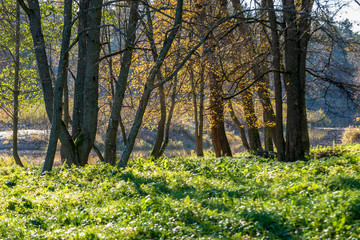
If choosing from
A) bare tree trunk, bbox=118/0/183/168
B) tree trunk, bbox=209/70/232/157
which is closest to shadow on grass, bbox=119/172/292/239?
bare tree trunk, bbox=118/0/183/168

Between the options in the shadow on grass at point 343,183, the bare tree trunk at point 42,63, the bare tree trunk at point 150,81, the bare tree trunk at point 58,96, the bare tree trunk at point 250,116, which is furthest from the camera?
the bare tree trunk at point 250,116

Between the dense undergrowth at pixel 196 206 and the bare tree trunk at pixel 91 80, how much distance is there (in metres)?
3.36

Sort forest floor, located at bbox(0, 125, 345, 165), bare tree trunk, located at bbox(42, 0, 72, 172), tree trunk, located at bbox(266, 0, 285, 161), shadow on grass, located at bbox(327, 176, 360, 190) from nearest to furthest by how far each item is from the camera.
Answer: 1. shadow on grass, located at bbox(327, 176, 360, 190)
2. bare tree trunk, located at bbox(42, 0, 72, 172)
3. tree trunk, located at bbox(266, 0, 285, 161)
4. forest floor, located at bbox(0, 125, 345, 165)

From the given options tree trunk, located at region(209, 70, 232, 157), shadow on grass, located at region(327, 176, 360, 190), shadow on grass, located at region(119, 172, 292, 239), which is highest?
tree trunk, located at region(209, 70, 232, 157)

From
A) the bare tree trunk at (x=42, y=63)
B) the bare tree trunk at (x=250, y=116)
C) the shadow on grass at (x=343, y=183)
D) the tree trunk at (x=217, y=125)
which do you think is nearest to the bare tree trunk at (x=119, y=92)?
the bare tree trunk at (x=42, y=63)

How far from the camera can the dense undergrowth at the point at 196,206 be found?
473 centimetres

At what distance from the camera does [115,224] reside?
547 centimetres

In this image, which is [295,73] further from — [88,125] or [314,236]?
[314,236]

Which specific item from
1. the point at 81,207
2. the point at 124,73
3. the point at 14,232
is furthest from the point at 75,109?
the point at 14,232

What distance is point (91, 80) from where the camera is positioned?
1223 centimetres

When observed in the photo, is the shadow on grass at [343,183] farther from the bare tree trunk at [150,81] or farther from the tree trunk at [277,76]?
the tree trunk at [277,76]

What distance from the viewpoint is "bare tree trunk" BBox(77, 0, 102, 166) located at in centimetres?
1212

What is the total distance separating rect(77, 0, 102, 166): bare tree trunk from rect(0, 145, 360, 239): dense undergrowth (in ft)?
11.0

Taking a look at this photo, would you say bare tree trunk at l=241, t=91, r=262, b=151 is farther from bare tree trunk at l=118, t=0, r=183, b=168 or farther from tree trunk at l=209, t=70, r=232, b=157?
bare tree trunk at l=118, t=0, r=183, b=168
